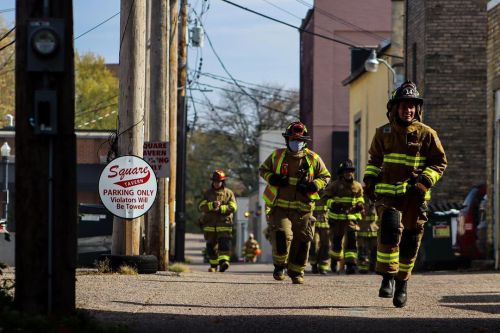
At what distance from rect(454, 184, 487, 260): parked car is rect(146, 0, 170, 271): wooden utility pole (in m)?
6.20

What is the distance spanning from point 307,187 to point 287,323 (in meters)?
6.18

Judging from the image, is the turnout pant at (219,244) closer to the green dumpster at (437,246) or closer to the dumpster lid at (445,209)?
the green dumpster at (437,246)

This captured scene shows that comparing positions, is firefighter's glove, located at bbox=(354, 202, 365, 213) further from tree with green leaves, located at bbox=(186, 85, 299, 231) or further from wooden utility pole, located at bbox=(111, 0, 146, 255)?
tree with green leaves, located at bbox=(186, 85, 299, 231)

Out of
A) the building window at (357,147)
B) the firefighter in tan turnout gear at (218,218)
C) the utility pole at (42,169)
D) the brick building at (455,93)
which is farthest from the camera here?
the building window at (357,147)

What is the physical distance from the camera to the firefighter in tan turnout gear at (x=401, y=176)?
1239cm

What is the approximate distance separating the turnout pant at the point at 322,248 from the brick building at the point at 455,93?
6.52 m

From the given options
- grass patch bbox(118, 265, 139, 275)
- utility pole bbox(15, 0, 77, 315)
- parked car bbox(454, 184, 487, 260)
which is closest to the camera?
utility pole bbox(15, 0, 77, 315)

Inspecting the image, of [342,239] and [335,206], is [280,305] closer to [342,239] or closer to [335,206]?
[335,206]

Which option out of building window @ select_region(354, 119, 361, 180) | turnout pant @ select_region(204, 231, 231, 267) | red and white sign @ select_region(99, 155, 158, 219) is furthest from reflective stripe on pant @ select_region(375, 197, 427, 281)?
building window @ select_region(354, 119, 361, 180)

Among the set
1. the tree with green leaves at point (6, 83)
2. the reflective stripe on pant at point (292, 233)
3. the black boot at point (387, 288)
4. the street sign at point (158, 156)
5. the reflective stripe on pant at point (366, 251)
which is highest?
the tree with green leaves at point (6, 83)

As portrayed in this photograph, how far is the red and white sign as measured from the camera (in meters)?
18.5

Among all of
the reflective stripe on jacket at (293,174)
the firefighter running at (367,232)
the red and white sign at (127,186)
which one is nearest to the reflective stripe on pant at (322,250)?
the firefighter running at (367,232)

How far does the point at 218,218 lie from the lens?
24812mm

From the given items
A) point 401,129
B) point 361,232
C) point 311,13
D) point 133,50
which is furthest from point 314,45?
point 401,129
